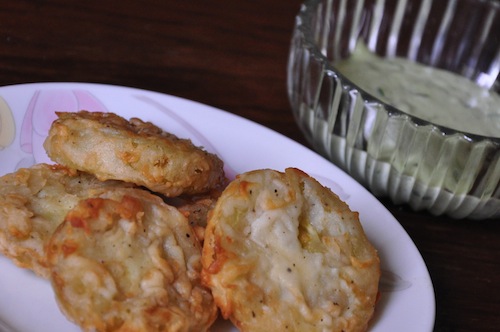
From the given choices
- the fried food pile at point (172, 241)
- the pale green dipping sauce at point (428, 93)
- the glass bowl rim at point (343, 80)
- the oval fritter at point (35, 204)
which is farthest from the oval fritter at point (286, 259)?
the pale green dipping sauce at point (428, 93)

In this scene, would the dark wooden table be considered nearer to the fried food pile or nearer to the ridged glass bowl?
the ridged glass bowl

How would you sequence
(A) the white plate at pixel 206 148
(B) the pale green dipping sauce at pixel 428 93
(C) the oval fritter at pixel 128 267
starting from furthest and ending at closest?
(B) the pale green dipping sauce at pixel 428 93
(A) the white plate at pixel 206 148
(C) the oval fritter at pixel 128 267

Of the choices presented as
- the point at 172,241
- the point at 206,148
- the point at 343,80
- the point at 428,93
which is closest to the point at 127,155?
the point at 172,241

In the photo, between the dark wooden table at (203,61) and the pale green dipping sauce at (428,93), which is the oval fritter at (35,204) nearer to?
the dark wooden table at (203,61)

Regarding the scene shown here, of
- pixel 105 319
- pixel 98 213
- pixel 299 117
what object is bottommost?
pixel 299 117

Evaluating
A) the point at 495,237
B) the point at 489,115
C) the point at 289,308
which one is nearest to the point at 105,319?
the point at 289,308

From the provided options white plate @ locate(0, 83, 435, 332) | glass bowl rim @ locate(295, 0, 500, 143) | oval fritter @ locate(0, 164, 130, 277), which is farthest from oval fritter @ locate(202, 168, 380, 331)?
glass bowl rim @ locate(295, 0, 500, 143)

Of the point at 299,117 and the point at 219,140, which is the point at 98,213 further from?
the point at 299,117
